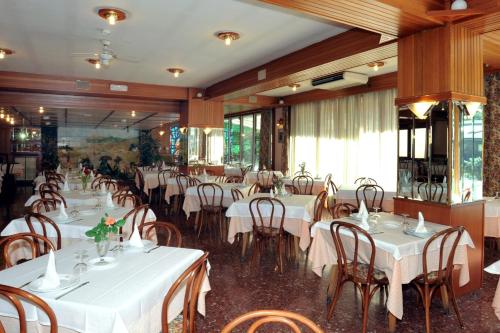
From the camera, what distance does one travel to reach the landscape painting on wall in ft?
59.8

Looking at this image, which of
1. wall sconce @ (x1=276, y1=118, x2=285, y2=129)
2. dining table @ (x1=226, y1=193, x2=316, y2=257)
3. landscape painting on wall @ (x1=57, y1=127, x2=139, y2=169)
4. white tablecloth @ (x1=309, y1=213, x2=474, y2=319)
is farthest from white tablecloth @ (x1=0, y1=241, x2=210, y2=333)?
landscape painting on wall @ (x1=57, y1=127, x2=139, y2=169)

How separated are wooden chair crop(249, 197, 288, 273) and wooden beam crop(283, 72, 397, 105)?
4.95 m

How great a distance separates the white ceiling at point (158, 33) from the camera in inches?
177

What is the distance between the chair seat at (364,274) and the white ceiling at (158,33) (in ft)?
10.1

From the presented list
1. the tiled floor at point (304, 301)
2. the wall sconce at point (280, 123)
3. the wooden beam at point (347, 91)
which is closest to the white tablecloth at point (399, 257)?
the tiled floor at point (304, 301)

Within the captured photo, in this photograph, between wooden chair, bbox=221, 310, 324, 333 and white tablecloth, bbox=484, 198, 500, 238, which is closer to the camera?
wooden chair, bbox=221, 310, 324, 333

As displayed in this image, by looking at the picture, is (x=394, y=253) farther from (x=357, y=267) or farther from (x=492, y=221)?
(x=492, y=221)

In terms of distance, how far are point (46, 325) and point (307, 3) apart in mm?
3112

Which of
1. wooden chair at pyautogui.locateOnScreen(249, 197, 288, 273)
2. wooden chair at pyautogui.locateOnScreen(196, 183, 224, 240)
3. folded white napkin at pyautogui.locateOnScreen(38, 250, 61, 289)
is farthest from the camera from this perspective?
wooden chair at pyautogui.locateOnScreen(196, 183, 224, 240)

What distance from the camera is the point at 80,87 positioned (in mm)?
9188

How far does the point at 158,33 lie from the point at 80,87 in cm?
467

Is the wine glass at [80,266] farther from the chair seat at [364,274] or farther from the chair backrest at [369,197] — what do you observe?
the chair backrest at [369,197]

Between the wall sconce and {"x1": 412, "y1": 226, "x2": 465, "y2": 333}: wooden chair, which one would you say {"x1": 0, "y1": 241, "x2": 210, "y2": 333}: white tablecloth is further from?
the wall sconce

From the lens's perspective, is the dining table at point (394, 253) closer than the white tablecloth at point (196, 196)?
Yes
